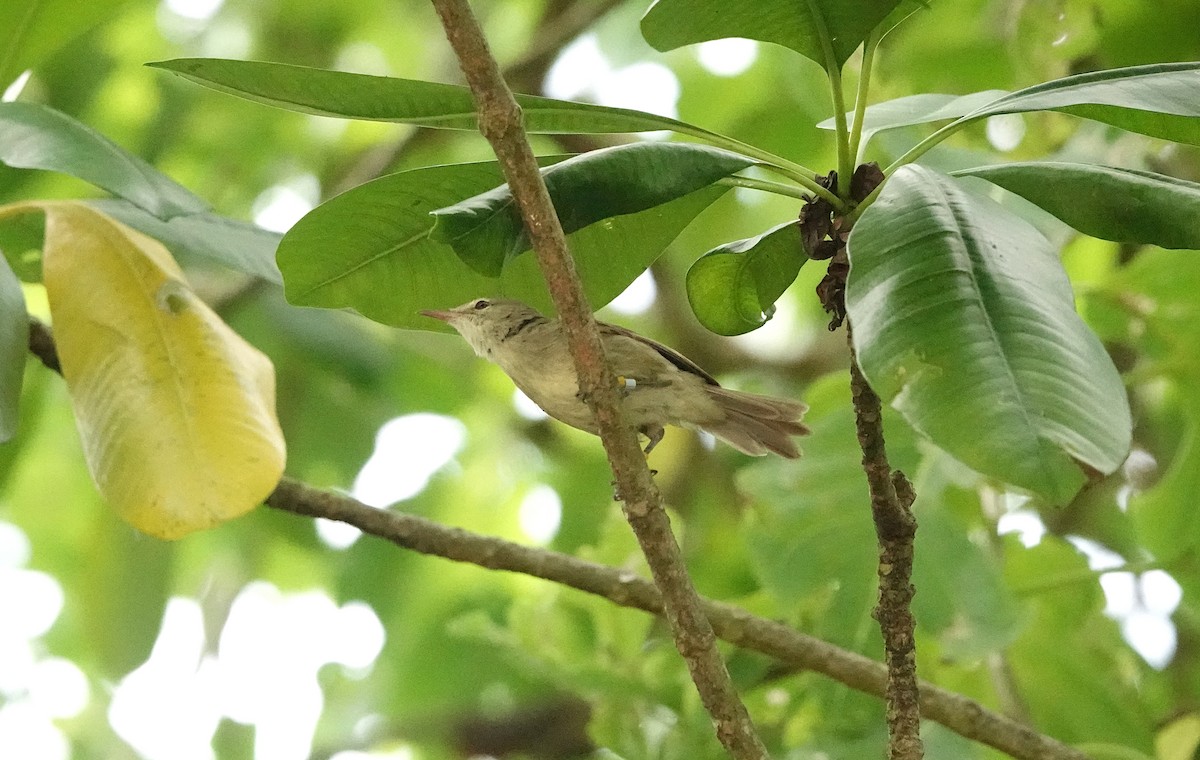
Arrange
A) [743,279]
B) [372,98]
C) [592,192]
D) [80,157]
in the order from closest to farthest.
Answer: [592,192] → [372,98] → [743,279] → [80,157]

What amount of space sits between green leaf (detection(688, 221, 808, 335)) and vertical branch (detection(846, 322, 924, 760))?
221 millimetres

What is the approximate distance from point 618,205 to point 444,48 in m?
4.34

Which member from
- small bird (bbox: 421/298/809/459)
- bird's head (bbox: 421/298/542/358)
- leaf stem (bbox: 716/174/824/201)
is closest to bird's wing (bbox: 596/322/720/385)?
small bird (bbox: 421/298/809/459)

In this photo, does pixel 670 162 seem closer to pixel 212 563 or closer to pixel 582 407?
pixel 582 407

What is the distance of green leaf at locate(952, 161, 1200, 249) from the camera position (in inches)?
59.5

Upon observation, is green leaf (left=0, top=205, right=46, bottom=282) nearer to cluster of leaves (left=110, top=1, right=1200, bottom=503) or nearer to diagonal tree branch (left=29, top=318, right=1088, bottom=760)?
diagonal tree branch (left=29, top=318, right=1088, bottom=760)

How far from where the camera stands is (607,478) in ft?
16.1

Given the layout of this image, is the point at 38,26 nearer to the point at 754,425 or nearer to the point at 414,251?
the point at 414,251

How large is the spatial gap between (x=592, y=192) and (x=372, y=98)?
1.16 feet

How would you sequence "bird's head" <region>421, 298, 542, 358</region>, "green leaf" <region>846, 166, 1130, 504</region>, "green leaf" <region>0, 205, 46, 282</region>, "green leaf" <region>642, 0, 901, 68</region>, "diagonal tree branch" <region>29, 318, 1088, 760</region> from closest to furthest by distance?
1. "green leaf" <region>846, 166, 1130, 504</region>
2. "green leaf" <region>642, 0, 901, 68</region>
3. "diagonal tree branch" <region>29, 318, 1088, 760</region>
4. "green leaf" <region>0, 205, 46, 282</region>
5. "bird's head" <region>421, 298, 542, 358</region>

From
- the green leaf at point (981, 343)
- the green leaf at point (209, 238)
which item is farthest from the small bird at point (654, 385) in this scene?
the green leaf at point (981, 343)

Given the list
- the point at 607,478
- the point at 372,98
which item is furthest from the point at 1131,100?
the point at 607,478

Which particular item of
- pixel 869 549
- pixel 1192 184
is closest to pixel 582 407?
pixel 869 549

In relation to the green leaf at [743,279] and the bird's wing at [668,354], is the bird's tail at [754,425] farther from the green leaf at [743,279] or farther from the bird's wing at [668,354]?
the green leaf at [743,279]
